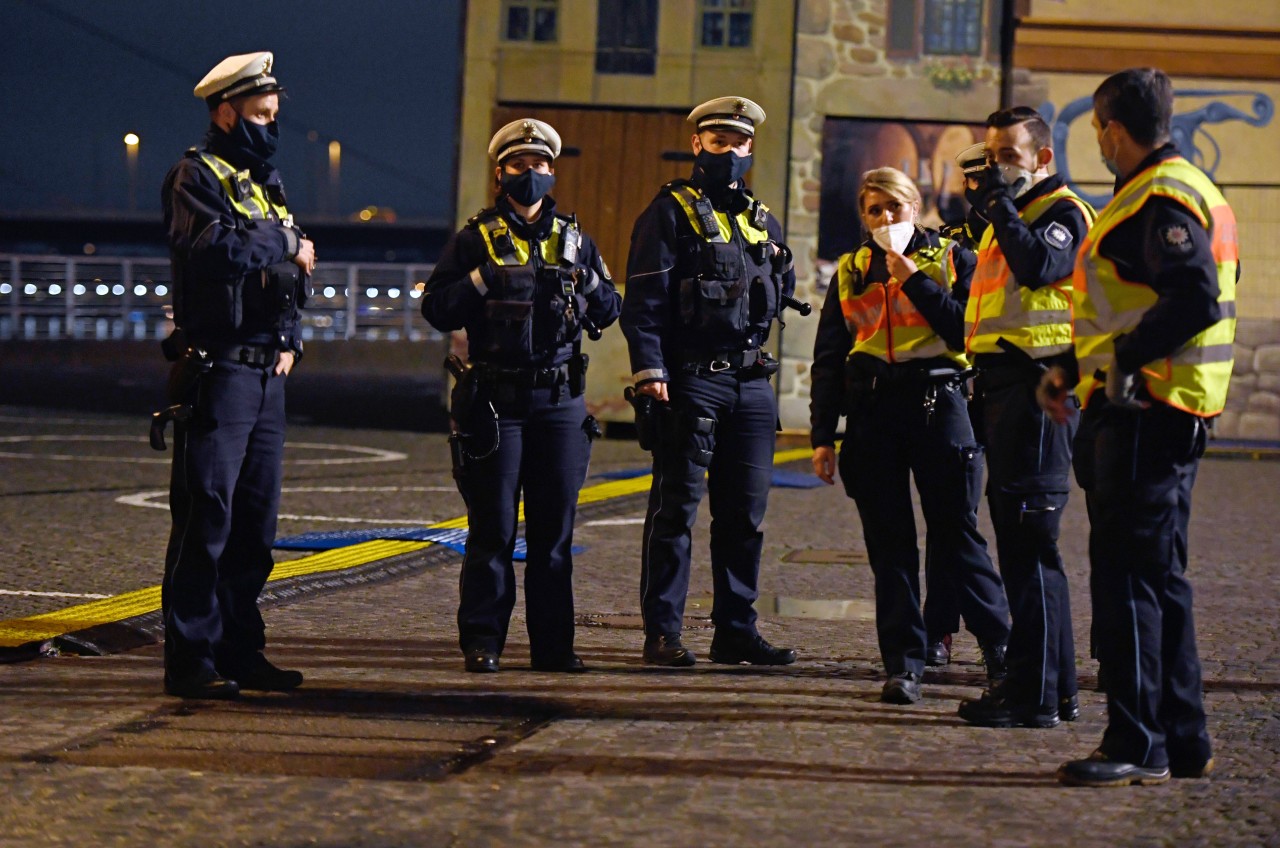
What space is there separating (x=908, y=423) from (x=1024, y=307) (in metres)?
0.74

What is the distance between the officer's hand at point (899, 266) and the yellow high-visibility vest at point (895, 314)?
0.05 metres

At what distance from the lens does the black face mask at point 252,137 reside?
240 inches

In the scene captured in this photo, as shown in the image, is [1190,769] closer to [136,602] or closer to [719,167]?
[719,167]

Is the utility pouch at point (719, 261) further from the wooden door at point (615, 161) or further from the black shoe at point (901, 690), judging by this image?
the wooden door at point (615, 161)

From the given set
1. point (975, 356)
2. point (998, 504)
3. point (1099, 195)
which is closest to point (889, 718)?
point (998, 504)

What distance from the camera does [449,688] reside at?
6270 mm

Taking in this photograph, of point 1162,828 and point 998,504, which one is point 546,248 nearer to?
point 998,504

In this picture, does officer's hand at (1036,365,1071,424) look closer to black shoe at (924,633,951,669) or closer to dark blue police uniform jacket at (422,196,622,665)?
black shoe at (924,633,951,669)

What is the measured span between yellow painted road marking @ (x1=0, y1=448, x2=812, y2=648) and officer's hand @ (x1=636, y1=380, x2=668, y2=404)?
1.12 metres

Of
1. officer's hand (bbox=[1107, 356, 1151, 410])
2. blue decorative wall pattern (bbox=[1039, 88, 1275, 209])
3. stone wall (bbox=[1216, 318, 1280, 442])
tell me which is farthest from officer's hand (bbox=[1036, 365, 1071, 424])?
stone wall (bbox=[1216, 318, 1280, 442])

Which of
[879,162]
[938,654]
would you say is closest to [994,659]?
[938,654]

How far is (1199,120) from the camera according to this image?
62.5 feet

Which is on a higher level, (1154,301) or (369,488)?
(1154,301)

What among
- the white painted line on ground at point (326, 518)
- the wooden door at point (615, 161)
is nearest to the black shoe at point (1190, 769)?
the white painted line on ground at point (326, 518)
